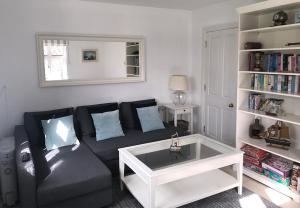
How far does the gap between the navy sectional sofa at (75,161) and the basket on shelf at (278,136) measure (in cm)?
121

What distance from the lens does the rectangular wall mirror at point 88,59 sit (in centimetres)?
371

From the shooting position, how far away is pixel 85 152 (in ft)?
10.4

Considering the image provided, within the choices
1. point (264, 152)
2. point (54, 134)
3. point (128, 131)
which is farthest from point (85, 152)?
point (264, 152)

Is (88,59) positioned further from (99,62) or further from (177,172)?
(177,172)

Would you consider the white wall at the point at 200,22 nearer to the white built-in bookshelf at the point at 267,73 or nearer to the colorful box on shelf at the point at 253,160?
the white built-in bookshelf at the point at 267,73

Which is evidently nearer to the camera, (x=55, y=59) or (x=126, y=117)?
(x=55, y=59)

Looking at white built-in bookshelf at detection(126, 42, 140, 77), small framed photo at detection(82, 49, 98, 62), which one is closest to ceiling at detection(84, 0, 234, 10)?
white built-in bookshelf at detection(126, 42, 140, 77)

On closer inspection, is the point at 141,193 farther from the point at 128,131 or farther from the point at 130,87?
the point at 130,87

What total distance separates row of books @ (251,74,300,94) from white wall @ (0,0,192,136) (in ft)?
5.66

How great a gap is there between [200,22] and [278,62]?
1858 millimetres

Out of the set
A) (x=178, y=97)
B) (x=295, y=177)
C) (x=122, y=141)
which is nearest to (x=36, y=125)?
Result: (x=122, y=141)

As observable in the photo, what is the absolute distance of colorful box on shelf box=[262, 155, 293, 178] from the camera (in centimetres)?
302

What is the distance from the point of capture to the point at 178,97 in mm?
4762

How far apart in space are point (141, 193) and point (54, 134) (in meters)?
1.39
